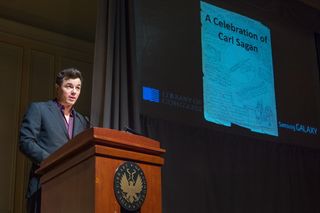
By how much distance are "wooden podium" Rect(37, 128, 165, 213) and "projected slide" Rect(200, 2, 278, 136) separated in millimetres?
1752

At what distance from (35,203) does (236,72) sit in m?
1.80

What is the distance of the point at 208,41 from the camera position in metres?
3.28

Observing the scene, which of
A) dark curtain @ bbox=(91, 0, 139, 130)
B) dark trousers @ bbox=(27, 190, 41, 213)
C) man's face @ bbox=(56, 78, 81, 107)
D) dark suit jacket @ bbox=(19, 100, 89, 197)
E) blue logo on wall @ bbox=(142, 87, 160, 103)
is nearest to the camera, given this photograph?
dark trousers @ bbox=(27, 190, 41, 213)

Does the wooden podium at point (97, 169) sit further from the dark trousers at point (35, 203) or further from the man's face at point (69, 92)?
the man's face at point (69, 92)

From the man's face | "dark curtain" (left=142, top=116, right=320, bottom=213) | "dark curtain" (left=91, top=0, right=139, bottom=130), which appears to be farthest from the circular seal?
"dark curtain" (left=142, top=116, right=320, bottom=213)

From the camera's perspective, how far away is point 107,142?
1.29m

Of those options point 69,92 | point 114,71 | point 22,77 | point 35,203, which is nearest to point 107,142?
point 35,203

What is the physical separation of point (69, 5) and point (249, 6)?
1.37m

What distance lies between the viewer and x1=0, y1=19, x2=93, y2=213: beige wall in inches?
153

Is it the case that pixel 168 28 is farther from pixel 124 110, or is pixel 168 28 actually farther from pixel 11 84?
pixel 11 84

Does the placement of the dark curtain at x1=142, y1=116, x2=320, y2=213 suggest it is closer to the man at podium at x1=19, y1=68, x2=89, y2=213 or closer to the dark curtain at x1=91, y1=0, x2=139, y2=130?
the dark curtain at x1=91, y1=0, x2=139, y2=130

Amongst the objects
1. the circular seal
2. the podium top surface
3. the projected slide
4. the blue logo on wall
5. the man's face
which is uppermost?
the projected slide

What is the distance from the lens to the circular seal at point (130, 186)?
1.29 m

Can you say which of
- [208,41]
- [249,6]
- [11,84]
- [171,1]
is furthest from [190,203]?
[11,84]
